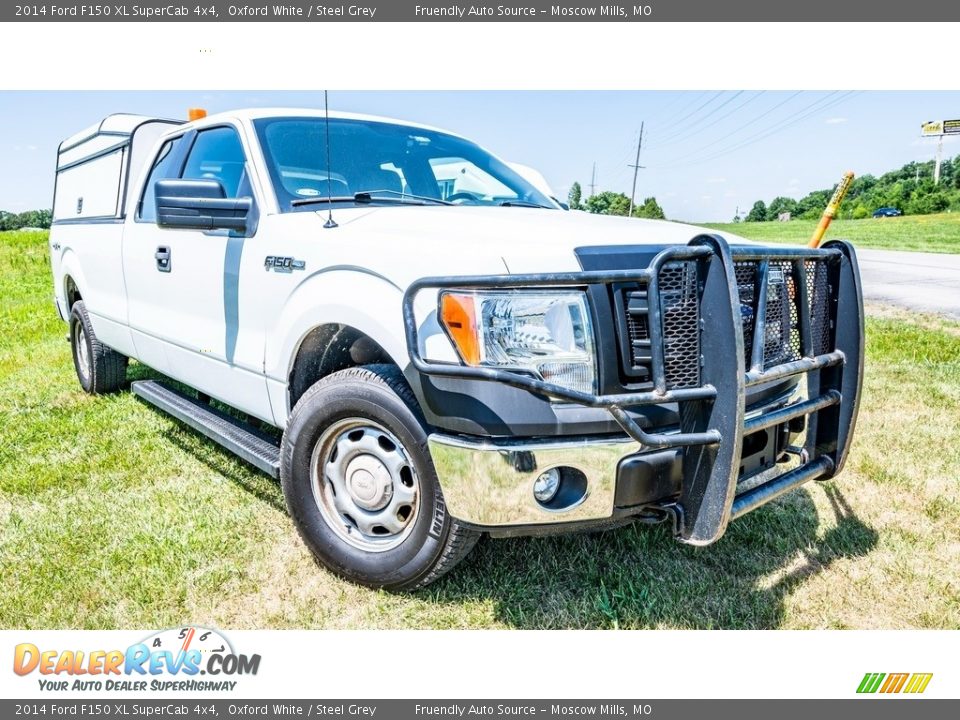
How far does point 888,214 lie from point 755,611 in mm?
16050

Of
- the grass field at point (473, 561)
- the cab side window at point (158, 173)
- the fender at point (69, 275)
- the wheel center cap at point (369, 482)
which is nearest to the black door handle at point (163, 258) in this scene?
the cab side window at point (158, 173)

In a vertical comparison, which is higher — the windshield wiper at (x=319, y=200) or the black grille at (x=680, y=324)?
the windshield wiper at (x=319, y=200)

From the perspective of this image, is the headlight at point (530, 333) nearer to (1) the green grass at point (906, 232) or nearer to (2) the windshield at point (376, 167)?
(2) the windshield at point (376, 167)

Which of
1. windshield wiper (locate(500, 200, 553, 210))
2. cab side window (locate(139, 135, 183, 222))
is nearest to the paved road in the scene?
windshield wiper (locate(500, 200, 553, 210))

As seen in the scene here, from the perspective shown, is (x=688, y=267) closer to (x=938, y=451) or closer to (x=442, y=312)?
(x=442, y=312)

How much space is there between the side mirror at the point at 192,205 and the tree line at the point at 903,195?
9.70 meters

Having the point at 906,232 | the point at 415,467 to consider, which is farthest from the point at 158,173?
the point at 906,232

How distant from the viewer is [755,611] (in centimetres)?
270

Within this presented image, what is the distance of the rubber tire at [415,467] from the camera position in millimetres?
2449

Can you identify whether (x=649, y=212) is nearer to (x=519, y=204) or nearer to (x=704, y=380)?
(x=519, y=204)

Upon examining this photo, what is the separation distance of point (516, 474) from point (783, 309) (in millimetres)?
1272

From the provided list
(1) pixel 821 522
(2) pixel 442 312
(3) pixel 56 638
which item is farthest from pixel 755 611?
(3) pixel 56 638

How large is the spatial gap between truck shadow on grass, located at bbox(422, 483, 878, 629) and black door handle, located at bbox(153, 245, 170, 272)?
2.43m

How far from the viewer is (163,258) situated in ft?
13.3
